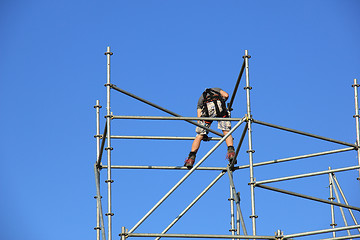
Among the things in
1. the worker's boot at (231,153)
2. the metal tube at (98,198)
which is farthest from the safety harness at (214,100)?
the metal tube at (98,198)

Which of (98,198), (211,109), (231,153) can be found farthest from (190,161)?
(98,198)

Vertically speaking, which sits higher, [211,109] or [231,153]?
[211,109]

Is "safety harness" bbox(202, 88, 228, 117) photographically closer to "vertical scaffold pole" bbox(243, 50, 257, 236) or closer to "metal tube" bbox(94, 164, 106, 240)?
"vertical scaffold pole" bbox(243, 50, 257, 236)

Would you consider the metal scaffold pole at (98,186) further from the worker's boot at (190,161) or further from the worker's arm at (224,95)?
the worker's arm at (224,95)

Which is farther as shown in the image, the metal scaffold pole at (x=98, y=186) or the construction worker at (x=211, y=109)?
the construction worker at (x=211, y=109)

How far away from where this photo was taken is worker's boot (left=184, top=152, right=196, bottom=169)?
16.3 metres

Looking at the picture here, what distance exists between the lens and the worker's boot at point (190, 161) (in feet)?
53.6

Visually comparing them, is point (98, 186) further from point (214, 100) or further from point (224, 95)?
point (224, 95)

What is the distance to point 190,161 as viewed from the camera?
53.8 feet

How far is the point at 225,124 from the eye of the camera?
669 inches

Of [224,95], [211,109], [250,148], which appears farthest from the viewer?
[224,95]

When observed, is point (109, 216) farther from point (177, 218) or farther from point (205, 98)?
point (205, 98)

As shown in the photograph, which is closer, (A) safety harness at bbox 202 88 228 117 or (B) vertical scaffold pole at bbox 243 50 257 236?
(B) vertical scaffold pole at bbox 243 50 257 236

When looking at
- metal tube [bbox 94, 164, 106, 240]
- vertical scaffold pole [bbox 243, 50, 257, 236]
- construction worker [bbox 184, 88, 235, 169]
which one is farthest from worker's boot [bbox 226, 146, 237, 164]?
metal tube [bbox 94, 164, 106, 240]
